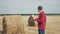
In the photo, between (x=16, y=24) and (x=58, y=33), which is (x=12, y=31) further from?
(x=58, y=33)

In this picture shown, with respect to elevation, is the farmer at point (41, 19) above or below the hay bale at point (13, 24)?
above

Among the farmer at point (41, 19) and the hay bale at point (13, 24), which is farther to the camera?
the hay bale at point (13, 24)

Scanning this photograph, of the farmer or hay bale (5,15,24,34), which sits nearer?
the farmer

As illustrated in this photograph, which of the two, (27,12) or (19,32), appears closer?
(19,32)

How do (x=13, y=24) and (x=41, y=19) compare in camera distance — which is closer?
(x=41, y=19)

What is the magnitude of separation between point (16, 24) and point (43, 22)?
2.04 metres

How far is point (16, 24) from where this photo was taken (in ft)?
24.5

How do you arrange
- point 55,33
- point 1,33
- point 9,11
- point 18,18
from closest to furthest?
point 1,33 → point 18,18 → point 55,33 → point 9,11

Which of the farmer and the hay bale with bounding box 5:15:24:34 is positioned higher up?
the farmer

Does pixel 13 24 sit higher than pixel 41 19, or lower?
lower

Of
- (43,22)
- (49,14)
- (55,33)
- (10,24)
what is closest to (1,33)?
(10,24)

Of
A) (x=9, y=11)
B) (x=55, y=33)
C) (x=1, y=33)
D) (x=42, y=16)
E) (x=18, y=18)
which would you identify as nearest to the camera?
(x=42, y=16)

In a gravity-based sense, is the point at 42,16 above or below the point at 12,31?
above

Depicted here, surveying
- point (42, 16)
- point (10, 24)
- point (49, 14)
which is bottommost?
point (49, 14)
